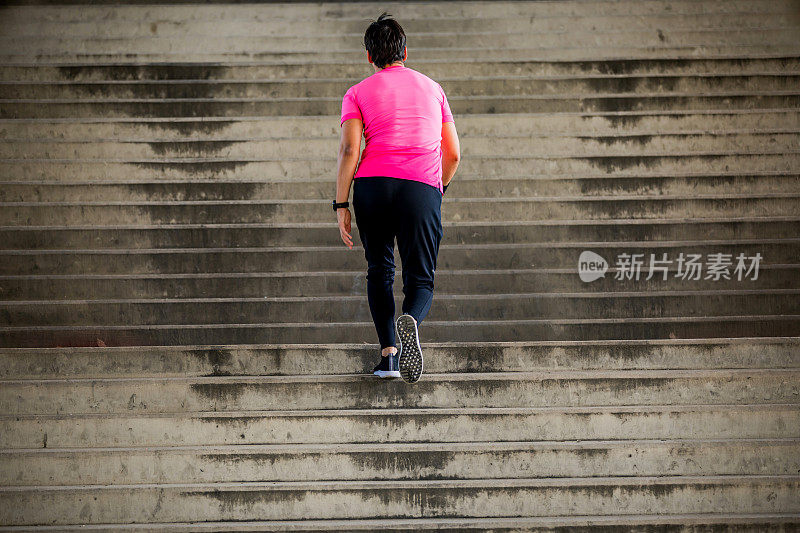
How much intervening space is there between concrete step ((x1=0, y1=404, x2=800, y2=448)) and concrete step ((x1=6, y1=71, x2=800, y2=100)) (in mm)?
2812

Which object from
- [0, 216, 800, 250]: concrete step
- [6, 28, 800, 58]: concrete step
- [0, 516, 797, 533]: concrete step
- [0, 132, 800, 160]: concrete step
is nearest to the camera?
[0, 516, 797, 533]: concrete step

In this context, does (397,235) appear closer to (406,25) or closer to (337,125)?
(337,125)

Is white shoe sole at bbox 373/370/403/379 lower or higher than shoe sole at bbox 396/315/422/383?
lower

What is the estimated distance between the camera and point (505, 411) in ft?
10.4

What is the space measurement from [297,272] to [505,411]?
5.58 feet

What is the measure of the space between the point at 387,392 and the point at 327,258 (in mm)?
1368

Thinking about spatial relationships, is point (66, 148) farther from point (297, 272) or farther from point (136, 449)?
point (136, 449)

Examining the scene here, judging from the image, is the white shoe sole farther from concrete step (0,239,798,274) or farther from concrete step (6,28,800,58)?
concrete step (6,28,800,58)

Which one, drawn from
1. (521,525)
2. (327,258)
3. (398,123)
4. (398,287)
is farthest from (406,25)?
(521,525)

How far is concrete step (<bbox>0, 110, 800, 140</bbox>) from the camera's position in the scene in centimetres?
492

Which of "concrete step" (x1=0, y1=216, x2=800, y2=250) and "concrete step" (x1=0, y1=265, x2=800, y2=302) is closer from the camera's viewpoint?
"concrete step" (x1=0, y1=265, x2=800, y2=302)

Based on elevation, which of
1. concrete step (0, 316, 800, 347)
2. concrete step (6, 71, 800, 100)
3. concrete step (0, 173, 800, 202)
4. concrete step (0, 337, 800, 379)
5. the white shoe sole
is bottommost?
the white shoe sole

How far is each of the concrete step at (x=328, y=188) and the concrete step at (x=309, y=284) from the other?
0.64 m

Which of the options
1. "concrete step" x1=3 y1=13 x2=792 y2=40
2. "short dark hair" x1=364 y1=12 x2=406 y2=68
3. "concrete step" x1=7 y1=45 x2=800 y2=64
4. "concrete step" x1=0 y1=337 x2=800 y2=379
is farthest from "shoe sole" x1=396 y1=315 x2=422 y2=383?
"concrete step" x1=3 y1=13 x2=792 y2=40
